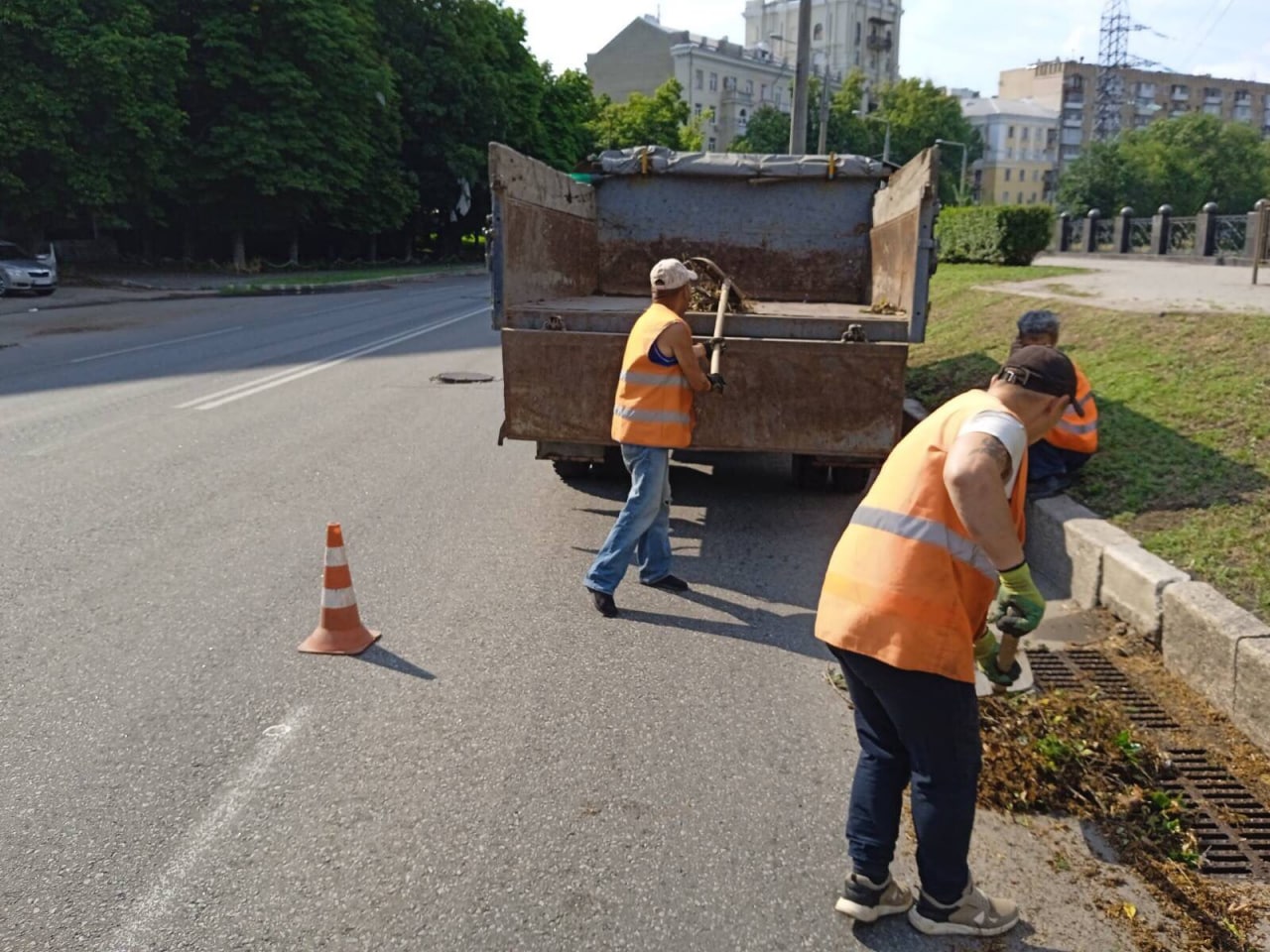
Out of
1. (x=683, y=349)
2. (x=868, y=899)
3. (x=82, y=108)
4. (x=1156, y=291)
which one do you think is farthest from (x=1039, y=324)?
(x=82, y=108)

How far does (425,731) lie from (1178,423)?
559cm

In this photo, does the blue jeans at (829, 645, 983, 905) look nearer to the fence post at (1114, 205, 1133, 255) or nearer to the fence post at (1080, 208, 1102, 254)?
the fence post at (1114, 205, 1133, 255)

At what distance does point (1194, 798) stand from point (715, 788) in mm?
1629

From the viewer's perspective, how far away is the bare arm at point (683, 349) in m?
5.34

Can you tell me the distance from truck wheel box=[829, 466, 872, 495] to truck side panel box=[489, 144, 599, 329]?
8.06 ft

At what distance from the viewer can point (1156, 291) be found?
1308 centimetres

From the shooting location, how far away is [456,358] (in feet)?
51.1

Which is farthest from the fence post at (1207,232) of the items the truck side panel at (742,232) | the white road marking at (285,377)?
the truck side panel at (742,232)

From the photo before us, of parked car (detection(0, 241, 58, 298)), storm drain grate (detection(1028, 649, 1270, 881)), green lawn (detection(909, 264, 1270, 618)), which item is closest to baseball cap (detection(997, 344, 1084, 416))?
storm drain grate (detection(1028, 649, 1270, 881))

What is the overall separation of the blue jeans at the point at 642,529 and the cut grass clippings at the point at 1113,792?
1861 mm

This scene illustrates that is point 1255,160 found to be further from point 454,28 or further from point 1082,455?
point 1082,455

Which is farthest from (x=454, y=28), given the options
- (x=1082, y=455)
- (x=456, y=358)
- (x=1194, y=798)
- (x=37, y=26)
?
(x=1194, y=798)

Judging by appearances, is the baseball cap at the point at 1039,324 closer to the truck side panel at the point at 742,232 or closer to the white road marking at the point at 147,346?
the truck side panel at the point at 742,232

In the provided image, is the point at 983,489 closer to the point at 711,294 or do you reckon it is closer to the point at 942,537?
the point at 942,537
